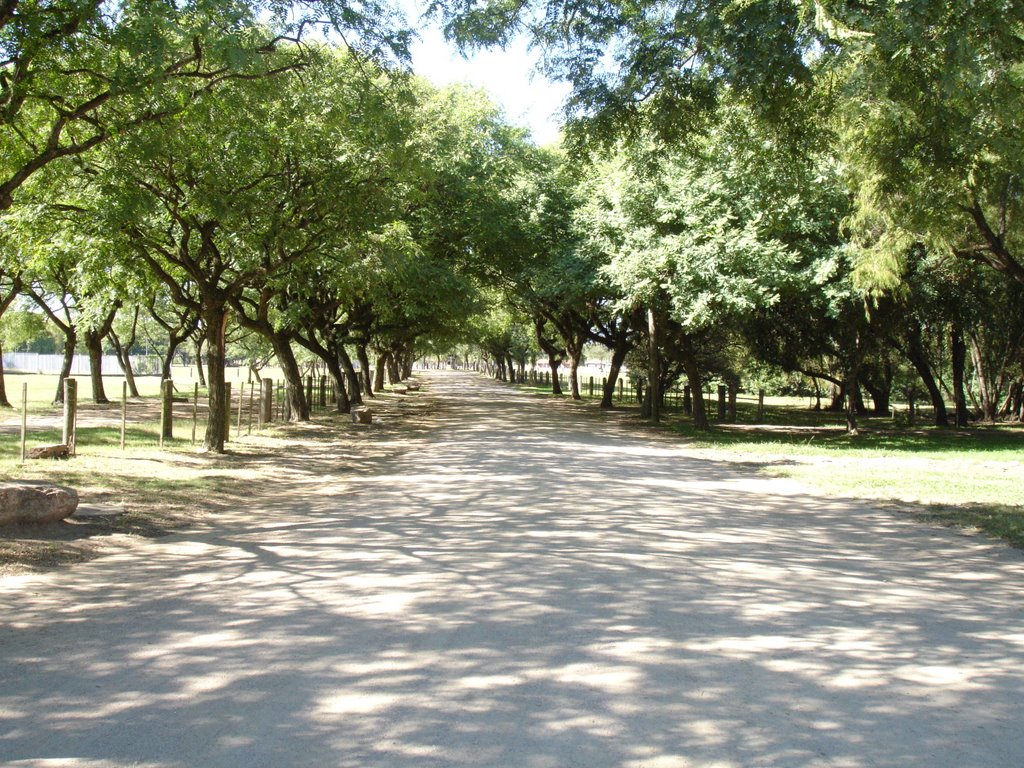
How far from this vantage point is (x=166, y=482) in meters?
12.5

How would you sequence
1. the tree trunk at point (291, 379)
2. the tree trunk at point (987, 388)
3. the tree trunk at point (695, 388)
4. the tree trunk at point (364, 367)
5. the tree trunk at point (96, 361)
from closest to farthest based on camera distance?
1. the tree trunk at point (291, 379)
2. the tree trunk at point (695, 388)
3. the tree trunk at point (96, 361)
4. the tree trunk at point (987, 388)
5. the tree trunk at point (364, 367)

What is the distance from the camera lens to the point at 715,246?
19922 millimetres

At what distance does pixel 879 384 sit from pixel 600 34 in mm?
29710

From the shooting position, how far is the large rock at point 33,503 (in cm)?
863

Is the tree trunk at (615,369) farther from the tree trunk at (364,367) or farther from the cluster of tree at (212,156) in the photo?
the cluster of tree at (212,156)

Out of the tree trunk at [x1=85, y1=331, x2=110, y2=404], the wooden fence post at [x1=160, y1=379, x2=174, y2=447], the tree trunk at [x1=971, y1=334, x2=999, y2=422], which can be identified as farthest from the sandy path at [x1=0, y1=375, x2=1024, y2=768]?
the tree trunk at [x1=971, y1=334, x2=999, y2=422]

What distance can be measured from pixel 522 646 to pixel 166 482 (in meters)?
8.76

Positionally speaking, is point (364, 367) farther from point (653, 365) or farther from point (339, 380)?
point (653, 365)

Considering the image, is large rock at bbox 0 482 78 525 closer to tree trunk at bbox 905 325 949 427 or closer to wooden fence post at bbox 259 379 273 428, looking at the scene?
wooden fence post at bbox 259 379 273 428

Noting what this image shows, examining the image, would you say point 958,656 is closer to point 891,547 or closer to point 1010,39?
point 891,547

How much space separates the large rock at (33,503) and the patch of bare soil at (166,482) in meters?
0.10

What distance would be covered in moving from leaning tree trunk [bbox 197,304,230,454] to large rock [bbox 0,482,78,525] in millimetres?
7294

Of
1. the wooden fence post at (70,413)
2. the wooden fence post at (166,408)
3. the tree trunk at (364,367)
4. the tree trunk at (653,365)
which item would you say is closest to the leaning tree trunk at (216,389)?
the wooden fence post at (166,408)

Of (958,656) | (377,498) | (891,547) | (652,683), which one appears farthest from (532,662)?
(377,498)
